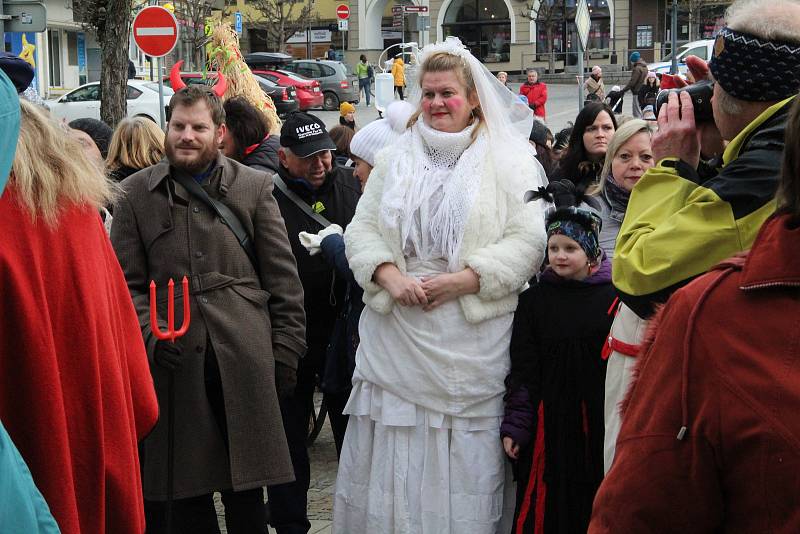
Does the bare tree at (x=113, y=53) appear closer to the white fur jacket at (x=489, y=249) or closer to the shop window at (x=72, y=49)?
the white fur jacket at (x=489, y=249)

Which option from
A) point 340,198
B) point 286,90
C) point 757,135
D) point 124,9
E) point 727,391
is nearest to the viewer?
point 727,391

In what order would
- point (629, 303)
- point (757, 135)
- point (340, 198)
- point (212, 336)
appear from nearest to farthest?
point (757, 135)
point (629, 303)
point (212, 336)
point (340, 198)

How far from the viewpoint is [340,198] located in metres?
5.48

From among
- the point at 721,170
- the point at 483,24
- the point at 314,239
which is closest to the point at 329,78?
the point at 483,24

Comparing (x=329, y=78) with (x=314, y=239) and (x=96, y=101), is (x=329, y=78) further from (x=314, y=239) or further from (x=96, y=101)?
(x=314, y=239)

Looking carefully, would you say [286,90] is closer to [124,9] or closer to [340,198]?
[124,9]

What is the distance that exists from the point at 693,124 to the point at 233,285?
222 cm

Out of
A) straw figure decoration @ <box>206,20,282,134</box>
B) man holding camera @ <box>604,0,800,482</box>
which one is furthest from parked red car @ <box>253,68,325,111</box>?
man holding camera @ <box>604,0,800,482</box>

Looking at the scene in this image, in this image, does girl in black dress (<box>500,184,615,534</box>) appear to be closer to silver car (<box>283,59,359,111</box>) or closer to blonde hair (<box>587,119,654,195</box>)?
blonde hair (<box>587,119,654,195</box>)

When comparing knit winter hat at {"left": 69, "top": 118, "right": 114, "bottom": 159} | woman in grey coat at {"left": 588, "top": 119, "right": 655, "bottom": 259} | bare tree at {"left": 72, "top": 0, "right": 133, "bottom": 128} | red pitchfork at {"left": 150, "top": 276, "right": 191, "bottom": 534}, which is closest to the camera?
red pitchfork at {"left": 150, "top": 276, "right": 191, "bottom": 534}

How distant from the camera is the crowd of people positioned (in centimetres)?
237

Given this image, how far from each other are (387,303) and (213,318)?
2.24ft

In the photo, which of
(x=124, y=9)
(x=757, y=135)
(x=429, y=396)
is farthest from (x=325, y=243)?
(x=124, y=9)

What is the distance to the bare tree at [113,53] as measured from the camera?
14164 mm
